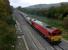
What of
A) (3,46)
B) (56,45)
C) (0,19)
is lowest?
(56,45)

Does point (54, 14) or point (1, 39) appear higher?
point (1, 39)

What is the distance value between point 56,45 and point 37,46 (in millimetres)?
2253

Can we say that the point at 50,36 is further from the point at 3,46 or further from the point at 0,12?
the point at 3,46

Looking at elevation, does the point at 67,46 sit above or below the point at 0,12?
below

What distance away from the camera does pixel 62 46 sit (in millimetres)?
33219

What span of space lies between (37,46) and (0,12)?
11.2 meters

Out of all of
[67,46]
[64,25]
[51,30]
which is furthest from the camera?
[64,25]

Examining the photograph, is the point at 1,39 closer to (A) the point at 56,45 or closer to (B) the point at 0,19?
(B) the point at 0,19

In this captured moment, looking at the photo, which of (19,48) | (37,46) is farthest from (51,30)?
(19,48)

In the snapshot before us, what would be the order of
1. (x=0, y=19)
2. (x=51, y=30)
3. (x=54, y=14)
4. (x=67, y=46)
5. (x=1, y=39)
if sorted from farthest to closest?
(x=54, y=14), (x=51, y=30), (x=67, y=46), (x=0, y=19), (x=1, y=39)

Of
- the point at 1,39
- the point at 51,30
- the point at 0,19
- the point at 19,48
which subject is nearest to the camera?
the point at 1,39

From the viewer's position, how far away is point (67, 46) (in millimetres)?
32969

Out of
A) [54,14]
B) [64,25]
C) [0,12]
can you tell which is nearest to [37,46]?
[0,12]

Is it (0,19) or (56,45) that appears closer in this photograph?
(0,19)
